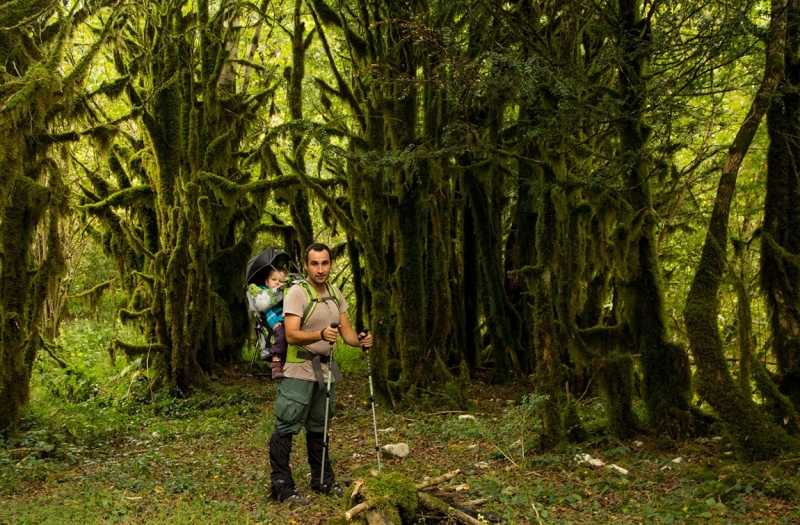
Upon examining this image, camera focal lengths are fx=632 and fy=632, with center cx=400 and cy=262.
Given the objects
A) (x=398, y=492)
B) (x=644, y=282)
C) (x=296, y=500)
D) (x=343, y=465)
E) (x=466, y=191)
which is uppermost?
(x=466, y=191)

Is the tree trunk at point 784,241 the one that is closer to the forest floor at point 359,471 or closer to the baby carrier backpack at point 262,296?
the forest floor at point 359,471

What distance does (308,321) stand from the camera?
600 cm

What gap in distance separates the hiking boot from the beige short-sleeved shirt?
3.47 ft

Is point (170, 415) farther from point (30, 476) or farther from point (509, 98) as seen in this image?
point (509, 98)

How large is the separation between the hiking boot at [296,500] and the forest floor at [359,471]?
0.29 feet

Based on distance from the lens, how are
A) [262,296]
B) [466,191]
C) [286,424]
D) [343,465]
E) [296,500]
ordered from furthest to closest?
1. [466,191]
2. [343,465]
3. [262,296]
4. [286,424]
5. [296,500]

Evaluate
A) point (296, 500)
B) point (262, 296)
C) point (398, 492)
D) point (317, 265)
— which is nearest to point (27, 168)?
point (262, 296)

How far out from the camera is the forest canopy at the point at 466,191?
20.5 feet

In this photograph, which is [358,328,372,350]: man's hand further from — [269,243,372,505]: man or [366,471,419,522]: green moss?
[366,471,419,522]: green moss

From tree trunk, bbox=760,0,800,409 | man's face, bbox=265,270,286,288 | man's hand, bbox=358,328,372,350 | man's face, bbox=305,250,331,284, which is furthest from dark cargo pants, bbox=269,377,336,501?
tree trunk, bbox=760,0,800,409

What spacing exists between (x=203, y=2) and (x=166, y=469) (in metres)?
8.65

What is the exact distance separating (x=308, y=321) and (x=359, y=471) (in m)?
2.02

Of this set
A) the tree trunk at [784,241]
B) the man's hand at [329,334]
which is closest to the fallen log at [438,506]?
the man's hand at [329,334]

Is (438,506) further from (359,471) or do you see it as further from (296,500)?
(359,471)
